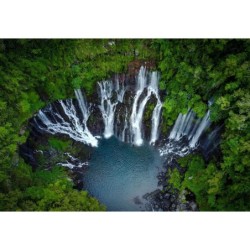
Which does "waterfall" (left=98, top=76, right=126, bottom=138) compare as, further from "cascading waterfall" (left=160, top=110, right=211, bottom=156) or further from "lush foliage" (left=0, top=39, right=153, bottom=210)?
"cascading waterfall" (left=160, top=110, right=211, bottom=156)

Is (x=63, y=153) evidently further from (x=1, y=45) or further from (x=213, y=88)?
(x=213, y=88)

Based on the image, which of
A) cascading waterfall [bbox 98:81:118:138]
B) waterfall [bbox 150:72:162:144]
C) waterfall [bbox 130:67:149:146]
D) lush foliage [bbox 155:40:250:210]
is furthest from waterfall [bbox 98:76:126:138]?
lush foliage [bbox 155:40:250:210]

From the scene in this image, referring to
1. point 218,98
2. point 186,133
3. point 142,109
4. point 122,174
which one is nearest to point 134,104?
point 142,109

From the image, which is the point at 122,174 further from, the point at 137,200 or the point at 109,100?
the point at 109,100

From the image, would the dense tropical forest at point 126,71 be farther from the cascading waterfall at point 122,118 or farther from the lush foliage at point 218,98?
the cascading waterfall at point 122,118

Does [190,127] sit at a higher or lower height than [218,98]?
lower

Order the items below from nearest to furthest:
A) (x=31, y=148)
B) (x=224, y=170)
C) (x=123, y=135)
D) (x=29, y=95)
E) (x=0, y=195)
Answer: (x=0, y=195) < (x=224, y=170) < (x=29, y=95) < (x=31, y=148) < (x=123, y=135)
